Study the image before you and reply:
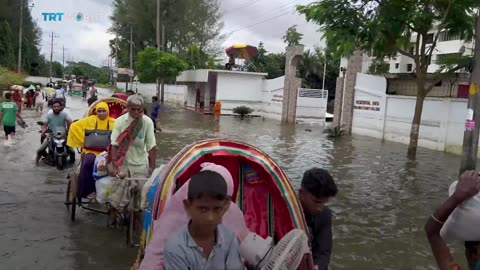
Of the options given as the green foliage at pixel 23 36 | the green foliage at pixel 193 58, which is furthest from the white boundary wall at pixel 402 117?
the green foliage at pixel 23 36

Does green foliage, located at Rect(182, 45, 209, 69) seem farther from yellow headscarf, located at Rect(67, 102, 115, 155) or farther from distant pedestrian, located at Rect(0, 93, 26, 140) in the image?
yellow headscarf, located at Rect(67, 102, 115, 155)

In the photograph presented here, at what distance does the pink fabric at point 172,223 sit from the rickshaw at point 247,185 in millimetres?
348

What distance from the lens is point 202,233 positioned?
2242 mm

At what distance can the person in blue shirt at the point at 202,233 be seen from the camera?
217 cm

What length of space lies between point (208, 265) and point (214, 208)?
0.94ft

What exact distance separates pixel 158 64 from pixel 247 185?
108 ft

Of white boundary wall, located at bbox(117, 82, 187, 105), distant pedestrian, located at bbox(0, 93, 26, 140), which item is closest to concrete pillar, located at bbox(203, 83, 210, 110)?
white boundary wall, located at bbox(117, 82, 187, 105)

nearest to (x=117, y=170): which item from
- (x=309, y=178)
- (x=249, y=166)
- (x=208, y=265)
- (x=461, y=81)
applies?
(x=249, y=166)

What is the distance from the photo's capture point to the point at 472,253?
89.4 inches

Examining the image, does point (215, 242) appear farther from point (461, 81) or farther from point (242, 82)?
point (242, 82)

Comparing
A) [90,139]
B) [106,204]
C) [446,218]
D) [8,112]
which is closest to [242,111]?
[8,112]

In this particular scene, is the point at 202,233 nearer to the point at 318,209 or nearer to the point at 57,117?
the point at 318,209

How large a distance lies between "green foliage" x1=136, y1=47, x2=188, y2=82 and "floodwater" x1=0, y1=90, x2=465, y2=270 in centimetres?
2273

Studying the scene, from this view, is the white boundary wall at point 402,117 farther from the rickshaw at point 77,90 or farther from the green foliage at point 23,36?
the green foliage at point 23,36
